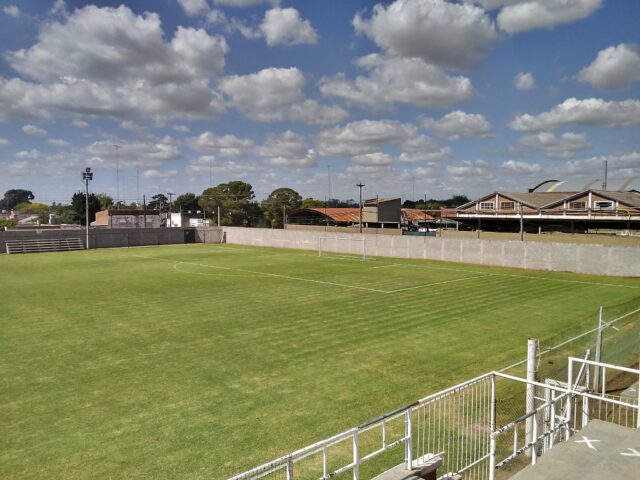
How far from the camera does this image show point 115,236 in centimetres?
6381

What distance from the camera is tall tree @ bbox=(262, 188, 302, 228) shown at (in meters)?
100

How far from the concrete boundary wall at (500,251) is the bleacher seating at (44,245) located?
29.0 m

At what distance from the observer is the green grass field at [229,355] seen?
372 inches

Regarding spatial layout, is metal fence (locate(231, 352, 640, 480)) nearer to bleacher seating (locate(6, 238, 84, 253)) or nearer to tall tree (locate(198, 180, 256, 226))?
bleacher seating (locate(6, 238, 84, 253))

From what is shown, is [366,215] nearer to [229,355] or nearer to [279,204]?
[279,204]

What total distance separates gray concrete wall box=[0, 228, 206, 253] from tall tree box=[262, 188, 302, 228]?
28.5 metres

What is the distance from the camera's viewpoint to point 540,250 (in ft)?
126

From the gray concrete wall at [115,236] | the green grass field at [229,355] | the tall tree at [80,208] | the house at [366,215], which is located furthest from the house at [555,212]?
the tall tree at [80,208]

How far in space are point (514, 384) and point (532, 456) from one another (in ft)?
15.6

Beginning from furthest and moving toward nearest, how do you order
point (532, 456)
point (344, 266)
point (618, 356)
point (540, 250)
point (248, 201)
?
point (248, 201)
point (344, 266)
point (540, 250)
point (618, 356)
point (532, 456)

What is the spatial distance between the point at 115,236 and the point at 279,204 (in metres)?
43.3

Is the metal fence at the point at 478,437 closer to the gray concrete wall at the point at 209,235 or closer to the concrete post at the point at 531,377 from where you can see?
the concrete post at the point at 531,377

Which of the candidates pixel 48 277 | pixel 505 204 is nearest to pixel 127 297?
pixel 48 277

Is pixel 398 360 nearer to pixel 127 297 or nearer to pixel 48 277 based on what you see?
pixel 127 297
